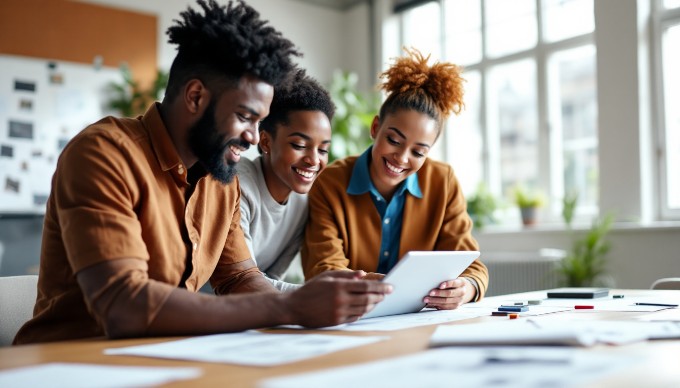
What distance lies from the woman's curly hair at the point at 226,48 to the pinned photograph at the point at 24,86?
3.98 metres

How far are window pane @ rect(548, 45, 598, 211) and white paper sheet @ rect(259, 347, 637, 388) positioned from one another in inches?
171

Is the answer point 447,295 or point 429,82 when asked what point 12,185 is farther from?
point 447,295

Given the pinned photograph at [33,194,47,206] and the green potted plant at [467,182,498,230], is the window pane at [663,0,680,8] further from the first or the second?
the pinned photograph at [33,194,47,206]

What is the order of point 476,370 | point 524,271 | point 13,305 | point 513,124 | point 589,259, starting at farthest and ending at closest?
point 513,124 → point 524,271 → point 589,259 → point 13,305 → point 476,370

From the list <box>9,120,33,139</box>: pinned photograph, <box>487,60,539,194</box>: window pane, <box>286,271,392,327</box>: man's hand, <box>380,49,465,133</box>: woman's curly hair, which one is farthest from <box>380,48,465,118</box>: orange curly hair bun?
<box>9,120,33,139</box>: pinned photograph

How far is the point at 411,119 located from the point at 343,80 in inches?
149

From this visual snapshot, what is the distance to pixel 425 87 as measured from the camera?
2.33m

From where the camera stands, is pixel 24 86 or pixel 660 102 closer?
pixel 660 102

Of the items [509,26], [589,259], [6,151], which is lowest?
[589,259]

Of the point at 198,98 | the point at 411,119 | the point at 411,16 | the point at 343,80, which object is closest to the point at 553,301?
the point at 411,119

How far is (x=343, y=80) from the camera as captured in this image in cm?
596

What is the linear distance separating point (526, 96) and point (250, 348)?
4878 millimetres

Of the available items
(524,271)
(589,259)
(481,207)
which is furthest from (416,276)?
(481,207)

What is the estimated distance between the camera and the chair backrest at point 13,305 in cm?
158
